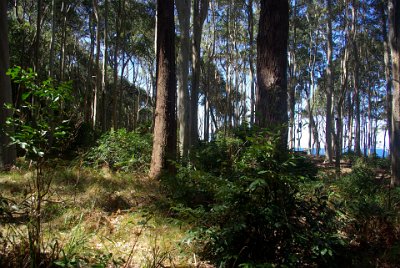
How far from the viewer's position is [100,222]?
171 inches

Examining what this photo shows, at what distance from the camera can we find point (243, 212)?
3033 mm

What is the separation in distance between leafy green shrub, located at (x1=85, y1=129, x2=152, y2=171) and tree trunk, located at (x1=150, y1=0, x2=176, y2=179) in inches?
42.2

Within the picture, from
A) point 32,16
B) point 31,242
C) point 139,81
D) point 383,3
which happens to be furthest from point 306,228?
point 139,81

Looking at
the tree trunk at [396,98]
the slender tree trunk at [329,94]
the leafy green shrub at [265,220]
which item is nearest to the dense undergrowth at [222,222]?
the leafy green shrub at [265,220]

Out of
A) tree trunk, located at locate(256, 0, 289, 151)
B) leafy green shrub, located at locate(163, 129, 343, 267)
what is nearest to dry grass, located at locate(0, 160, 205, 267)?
leafy green shrub, located at locate(163, 129, 343, 267)

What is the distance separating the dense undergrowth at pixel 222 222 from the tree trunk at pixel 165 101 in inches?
32.2

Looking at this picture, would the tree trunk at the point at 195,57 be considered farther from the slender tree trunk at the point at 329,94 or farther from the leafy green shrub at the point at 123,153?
the slender tree trunk at the point at 329,94

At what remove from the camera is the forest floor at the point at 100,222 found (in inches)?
114

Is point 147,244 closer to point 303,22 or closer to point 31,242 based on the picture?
point 31,242

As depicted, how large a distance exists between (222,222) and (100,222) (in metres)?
1.99

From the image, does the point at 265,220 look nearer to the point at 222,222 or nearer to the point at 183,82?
the point at 222,222

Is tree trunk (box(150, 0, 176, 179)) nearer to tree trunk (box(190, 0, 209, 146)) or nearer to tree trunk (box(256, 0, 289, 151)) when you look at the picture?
tree trunk (box(256, 0, 289, 151))

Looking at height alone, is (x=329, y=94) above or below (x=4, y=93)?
above

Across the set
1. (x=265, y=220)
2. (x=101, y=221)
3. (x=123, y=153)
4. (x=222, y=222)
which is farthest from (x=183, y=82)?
(x=265, y=220)
